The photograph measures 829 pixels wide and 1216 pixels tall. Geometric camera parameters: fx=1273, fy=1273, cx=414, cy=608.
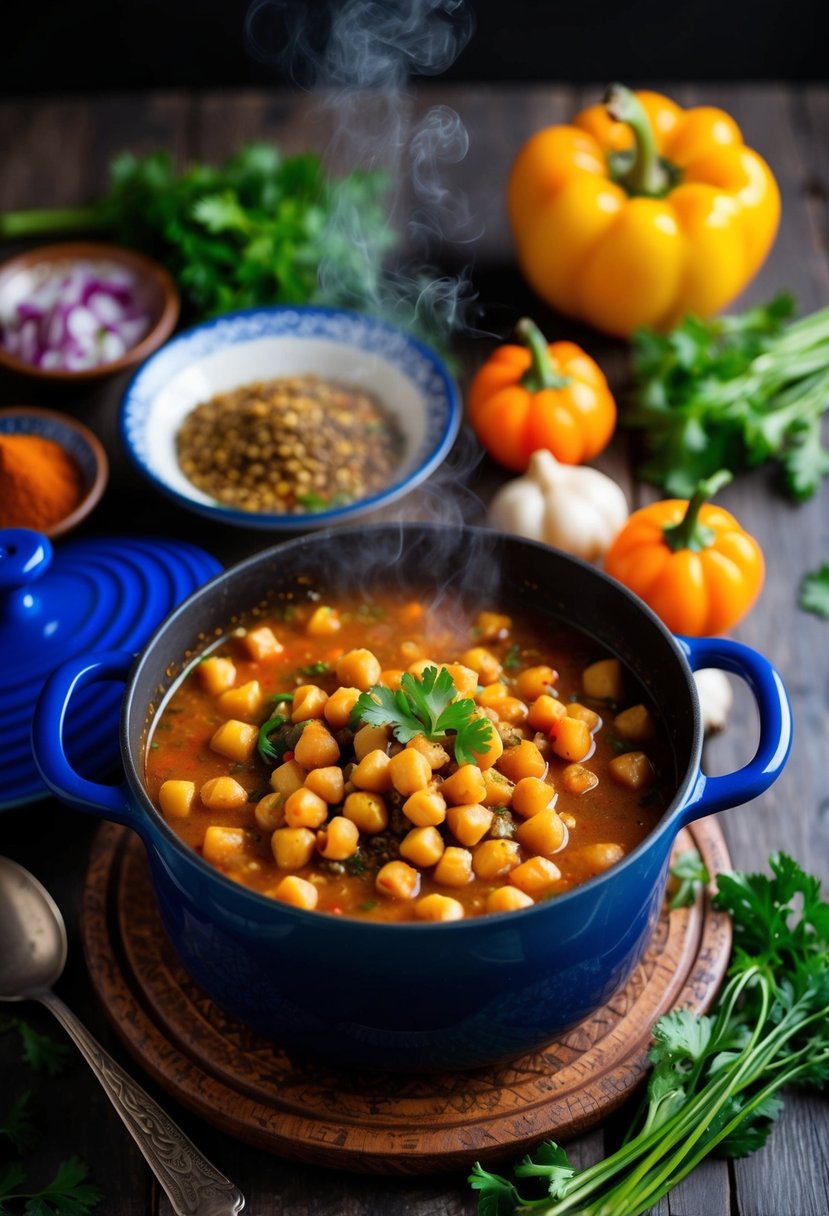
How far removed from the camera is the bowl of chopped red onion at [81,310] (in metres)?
3.84

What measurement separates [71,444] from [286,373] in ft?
2.38

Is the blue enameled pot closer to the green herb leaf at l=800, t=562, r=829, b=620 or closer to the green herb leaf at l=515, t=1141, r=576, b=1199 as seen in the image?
the green herb leaf at l=515, t=1141, r=576, b=1199

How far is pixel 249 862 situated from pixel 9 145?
3.62 metres

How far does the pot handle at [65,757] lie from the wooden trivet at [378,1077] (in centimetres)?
43

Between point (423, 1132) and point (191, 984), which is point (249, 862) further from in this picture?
point (423, 1132)

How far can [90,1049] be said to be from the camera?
233 centimetres

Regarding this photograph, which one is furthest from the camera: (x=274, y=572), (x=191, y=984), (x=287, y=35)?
(x=287, y=35)

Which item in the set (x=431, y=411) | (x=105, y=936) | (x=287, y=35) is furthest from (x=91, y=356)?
(x=287, y=35)

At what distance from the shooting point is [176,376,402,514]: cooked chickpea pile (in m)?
3.42

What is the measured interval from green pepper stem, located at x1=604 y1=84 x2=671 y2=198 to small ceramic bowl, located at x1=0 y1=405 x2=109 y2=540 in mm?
1759

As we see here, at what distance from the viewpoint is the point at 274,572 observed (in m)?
2.69

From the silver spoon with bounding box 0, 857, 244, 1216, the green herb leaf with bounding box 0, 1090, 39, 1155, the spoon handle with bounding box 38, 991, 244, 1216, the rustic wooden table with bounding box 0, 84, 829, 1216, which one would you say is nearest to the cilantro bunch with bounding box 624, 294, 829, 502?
the rustic wooden table with bounding box 0, 84, 829, 1216

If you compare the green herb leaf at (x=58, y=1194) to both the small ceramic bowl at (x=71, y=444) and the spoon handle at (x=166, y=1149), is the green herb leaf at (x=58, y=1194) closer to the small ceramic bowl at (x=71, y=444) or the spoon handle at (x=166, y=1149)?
the spoon handle at (x=166, y=1149)

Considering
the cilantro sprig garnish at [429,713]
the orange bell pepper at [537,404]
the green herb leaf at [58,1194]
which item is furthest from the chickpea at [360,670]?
the orange bell pepper at [537,404]
